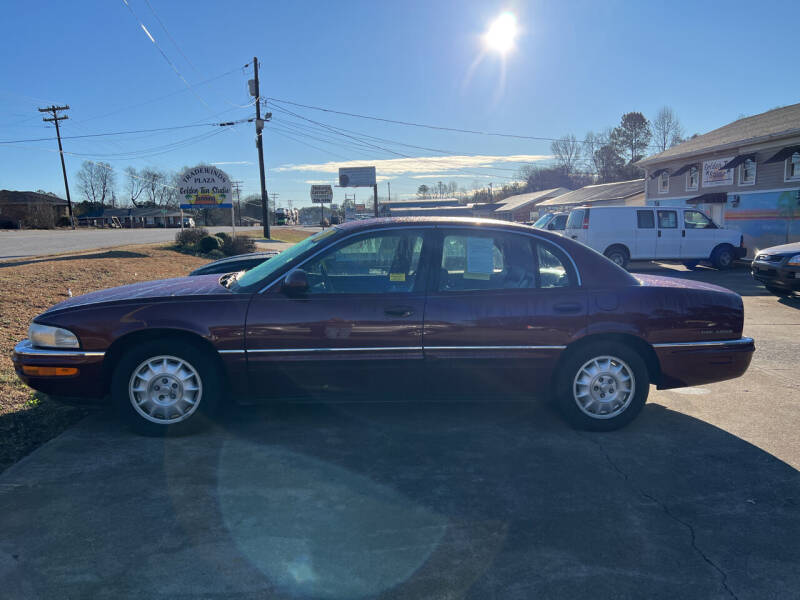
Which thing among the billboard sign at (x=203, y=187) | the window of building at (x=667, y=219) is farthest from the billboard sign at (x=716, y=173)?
the billboard sign at (x=203, y=187)

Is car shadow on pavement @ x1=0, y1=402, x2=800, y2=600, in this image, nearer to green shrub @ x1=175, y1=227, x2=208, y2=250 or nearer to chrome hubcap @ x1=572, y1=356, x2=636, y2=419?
chrome hubcap @ x1=572, y1=356, x2=636, y2=419

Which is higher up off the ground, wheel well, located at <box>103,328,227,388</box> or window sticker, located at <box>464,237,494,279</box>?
window sticker, located at <box>464,237,494,279</box>

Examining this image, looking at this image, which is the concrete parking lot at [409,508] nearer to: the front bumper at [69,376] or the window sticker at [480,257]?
the front bumper at [69,376]

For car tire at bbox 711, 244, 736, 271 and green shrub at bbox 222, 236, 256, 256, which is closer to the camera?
car tire at bbox 711, 244, 736, 271

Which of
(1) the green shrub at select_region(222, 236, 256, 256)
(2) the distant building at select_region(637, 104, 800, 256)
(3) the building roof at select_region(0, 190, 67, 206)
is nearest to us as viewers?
(2) the distant building at select_region(637, 104, 800, 256)

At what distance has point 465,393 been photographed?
13.6 feet

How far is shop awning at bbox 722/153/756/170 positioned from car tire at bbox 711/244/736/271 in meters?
5.70

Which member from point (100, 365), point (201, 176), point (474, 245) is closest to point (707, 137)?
point (201, 176)

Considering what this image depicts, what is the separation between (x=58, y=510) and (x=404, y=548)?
1917 mm

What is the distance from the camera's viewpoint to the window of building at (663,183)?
91.4ft

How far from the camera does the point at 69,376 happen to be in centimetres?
391

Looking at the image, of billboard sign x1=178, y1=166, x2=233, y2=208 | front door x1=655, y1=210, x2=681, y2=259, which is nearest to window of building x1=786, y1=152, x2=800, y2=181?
front door x1=655, y1=210, x2=681, y2=259

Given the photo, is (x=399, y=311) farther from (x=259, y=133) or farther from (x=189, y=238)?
(x=259, y=133)

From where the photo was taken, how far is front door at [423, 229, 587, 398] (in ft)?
13.2
